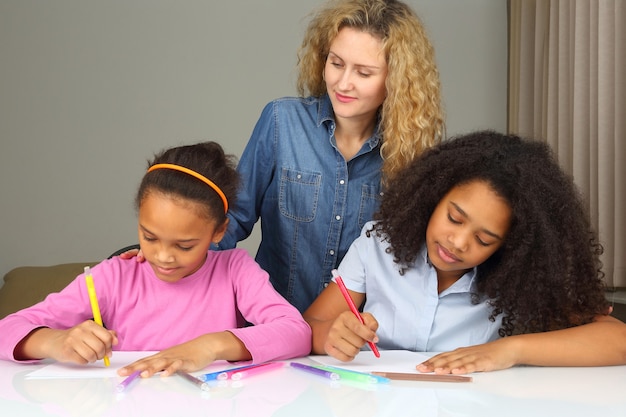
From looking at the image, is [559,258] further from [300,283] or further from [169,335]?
[169,335]

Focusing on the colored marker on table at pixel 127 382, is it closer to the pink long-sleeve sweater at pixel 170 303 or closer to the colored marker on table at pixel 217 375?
the colored marker on table at pixel 217 375

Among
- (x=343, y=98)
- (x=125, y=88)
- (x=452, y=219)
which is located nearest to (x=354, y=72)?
(x=343, y=98)

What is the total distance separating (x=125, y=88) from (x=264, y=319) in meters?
2.21

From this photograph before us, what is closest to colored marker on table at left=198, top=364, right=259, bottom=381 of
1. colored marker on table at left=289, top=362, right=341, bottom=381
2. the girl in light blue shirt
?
colored marker on table at left=289, top=362, right=341, bottom=381

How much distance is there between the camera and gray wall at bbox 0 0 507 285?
11.2 ft

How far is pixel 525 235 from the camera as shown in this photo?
1511 mm

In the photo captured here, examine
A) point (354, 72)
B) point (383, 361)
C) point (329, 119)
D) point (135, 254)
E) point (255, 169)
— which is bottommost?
point (383, 361)

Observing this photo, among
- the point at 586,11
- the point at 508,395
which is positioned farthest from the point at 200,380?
the point at 586,11

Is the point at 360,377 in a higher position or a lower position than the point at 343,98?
lower

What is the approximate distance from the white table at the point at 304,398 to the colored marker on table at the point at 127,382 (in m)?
0.01

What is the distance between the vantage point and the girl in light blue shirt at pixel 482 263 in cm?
146

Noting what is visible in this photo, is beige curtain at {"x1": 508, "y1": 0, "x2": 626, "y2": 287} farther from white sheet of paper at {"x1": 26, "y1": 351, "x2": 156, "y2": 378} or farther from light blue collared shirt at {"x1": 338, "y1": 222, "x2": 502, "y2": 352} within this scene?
white sheet of paper at {"x1": 26, "y1": 351, "x2": 156, "y2": 378}

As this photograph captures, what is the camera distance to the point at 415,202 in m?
1.60

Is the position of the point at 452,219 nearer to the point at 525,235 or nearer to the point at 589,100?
the point at 525,235
